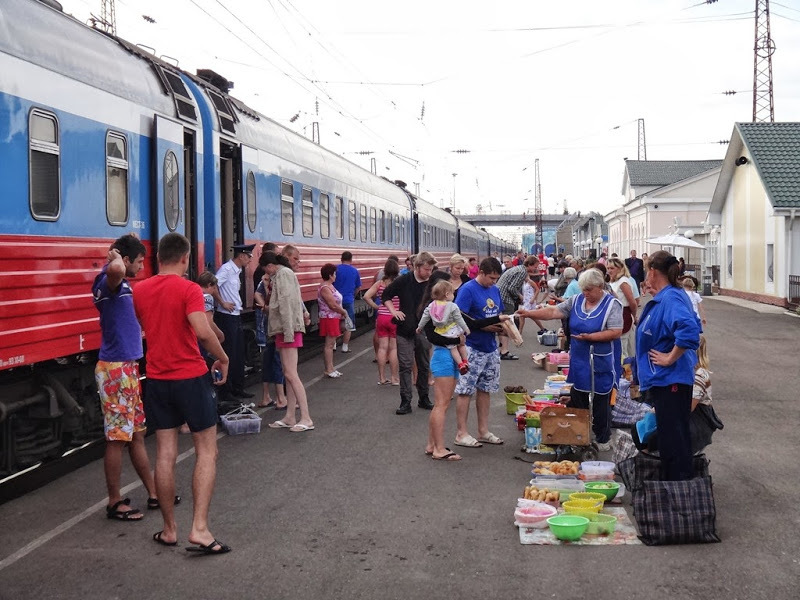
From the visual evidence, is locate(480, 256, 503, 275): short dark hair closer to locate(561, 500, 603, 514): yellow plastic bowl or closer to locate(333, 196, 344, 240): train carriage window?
locate(561, 500, 603, 514): yellow plastic bowl

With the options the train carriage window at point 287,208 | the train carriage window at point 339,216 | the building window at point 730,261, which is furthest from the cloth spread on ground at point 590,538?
the building window at point 730,261

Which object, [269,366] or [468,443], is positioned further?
[269,366]

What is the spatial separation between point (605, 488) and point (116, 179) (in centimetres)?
559

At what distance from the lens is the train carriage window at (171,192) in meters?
10.8

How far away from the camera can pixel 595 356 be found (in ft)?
29.6

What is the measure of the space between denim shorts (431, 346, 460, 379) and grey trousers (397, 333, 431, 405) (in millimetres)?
2534

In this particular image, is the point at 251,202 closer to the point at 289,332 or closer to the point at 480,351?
the point at 289,332

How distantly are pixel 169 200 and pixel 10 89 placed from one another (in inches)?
133

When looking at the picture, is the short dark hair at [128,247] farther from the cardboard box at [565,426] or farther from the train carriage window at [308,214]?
the train carriage window at [308,214]

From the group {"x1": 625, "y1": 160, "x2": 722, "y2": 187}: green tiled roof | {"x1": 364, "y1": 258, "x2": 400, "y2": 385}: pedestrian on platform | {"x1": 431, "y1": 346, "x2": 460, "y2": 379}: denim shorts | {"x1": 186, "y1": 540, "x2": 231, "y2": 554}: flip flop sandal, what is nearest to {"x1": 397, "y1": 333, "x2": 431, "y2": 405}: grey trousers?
{"x1": 364, "y1": 258, "x2": 400, "y2": 385}: pedestrian on platform

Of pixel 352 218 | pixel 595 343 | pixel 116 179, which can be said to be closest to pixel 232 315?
pixel 116 179

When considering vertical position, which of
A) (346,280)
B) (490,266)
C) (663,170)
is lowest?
(346,280)

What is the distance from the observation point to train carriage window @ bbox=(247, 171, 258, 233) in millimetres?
14062

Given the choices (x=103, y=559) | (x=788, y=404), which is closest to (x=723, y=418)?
(x=788, y=404)
